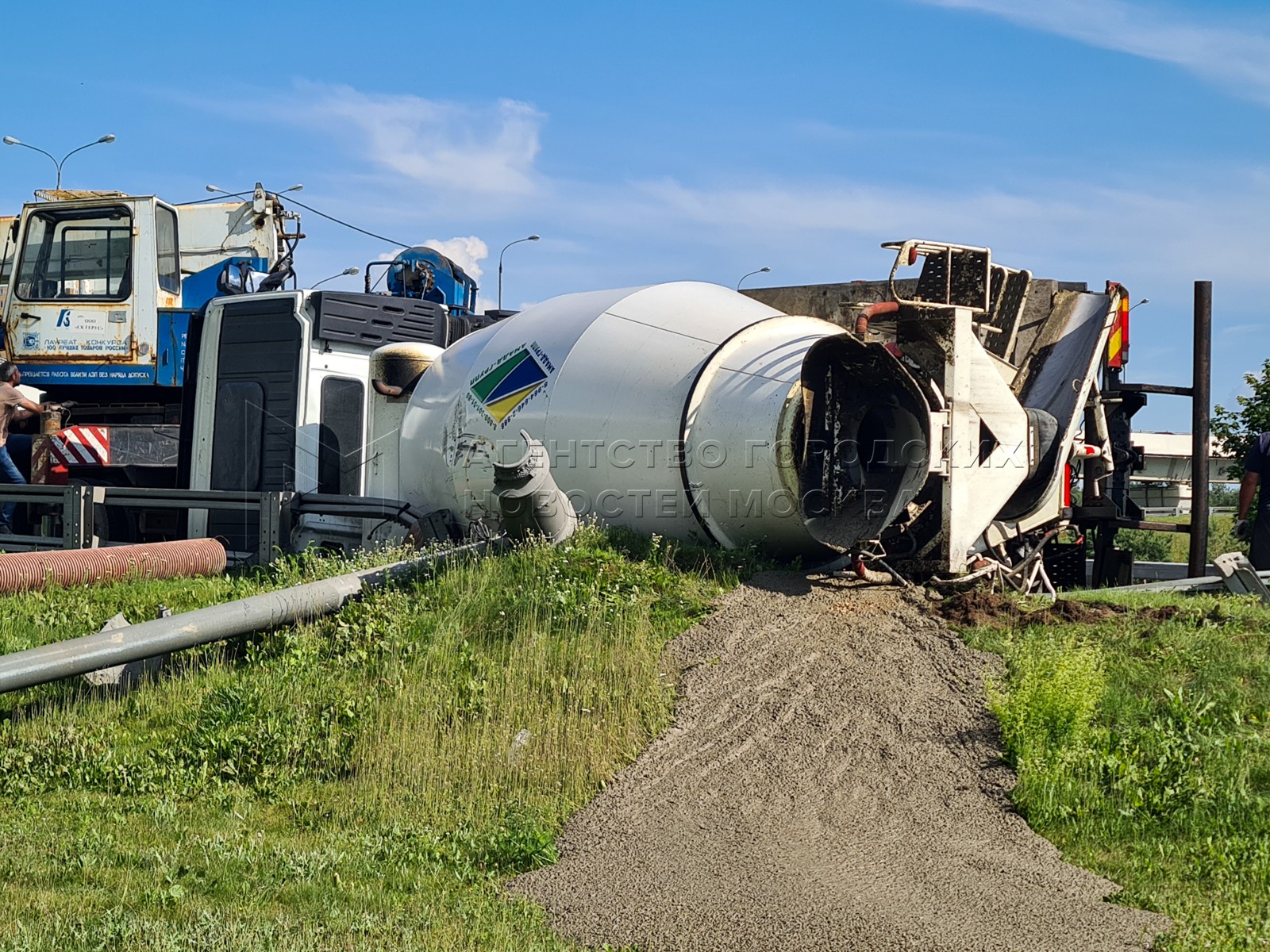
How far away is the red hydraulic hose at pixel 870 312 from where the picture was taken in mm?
7766

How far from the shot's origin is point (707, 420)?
8.09 m

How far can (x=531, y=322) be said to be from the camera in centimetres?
963

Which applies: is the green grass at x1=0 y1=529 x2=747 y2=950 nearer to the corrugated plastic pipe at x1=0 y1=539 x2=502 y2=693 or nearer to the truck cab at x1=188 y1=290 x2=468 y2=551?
the corrugated plastic pipe at x1=0 y1=539 x2=502 y2=693

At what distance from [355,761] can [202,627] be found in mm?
1741

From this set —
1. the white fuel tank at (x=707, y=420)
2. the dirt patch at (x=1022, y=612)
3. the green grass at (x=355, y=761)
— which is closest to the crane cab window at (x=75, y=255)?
the green grass at (x=355, y=761)

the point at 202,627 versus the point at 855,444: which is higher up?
the point at 855,444

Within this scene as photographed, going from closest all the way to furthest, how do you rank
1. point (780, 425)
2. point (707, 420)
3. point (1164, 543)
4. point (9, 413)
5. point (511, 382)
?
point (780, 425)
point (707, 420)
point (511, 382)
point (9, 413)
point (1164, 543)

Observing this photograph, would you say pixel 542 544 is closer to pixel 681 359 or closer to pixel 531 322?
pixel 681 359

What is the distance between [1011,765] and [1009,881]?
111 cm

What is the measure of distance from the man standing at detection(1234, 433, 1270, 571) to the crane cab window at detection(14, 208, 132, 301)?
12452 mm

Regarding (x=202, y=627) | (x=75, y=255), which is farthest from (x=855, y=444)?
(x=75, y=255)

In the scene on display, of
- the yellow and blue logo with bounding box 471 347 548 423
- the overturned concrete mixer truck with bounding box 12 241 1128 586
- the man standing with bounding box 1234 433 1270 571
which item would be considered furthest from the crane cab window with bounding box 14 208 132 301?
the man standing with bounding box 1234 433 1270 571

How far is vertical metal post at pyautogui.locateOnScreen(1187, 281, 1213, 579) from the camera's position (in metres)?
10.9

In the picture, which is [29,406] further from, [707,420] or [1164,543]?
[1164,543]
